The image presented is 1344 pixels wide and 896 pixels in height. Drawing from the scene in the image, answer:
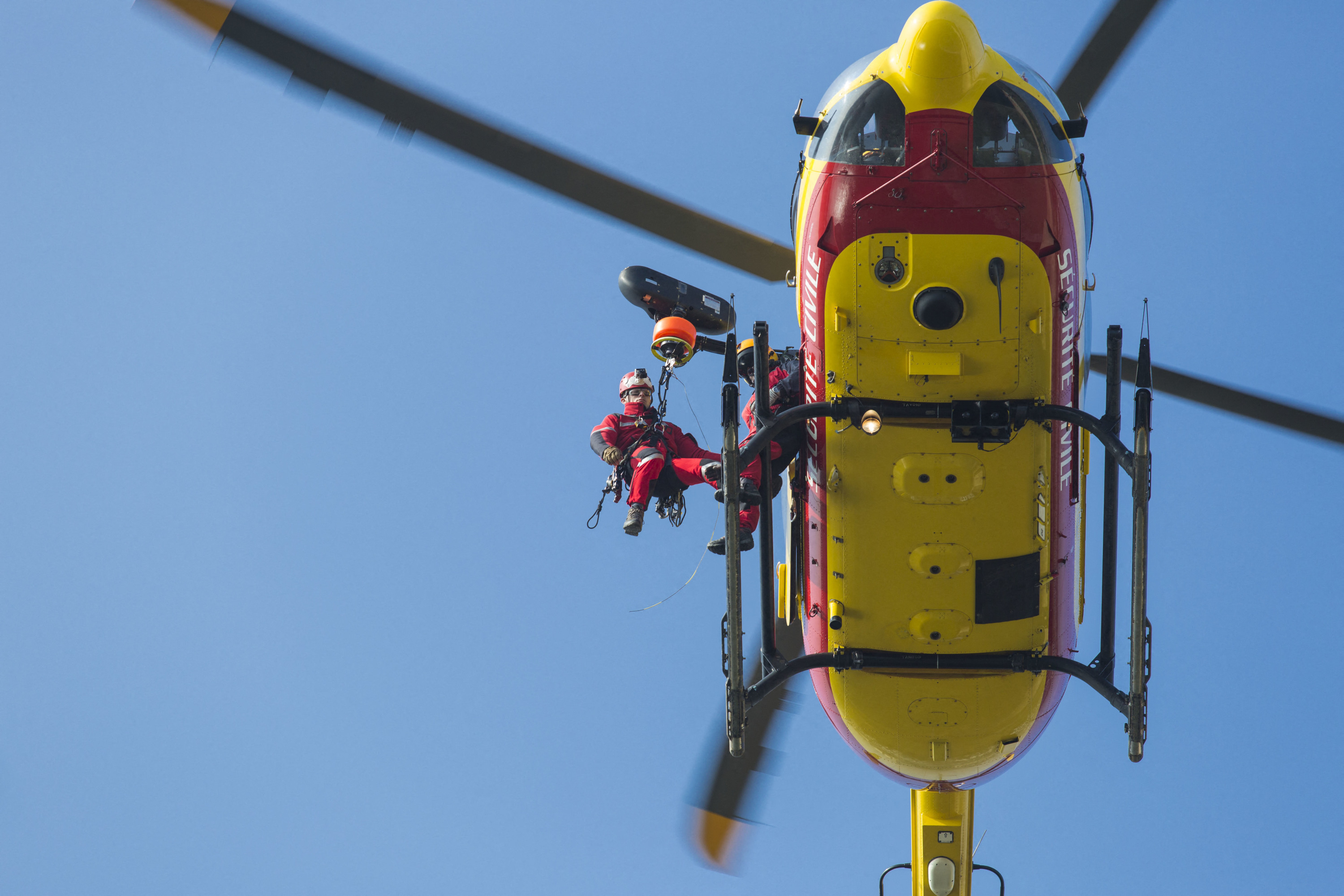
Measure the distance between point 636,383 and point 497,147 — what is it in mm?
2816

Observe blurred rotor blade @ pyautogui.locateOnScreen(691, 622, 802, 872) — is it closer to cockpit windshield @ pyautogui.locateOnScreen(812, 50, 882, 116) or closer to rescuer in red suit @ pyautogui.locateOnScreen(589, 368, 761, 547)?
rescuer in red suit @ pyautogui.locateOnScreen(589, 368, 761, 547)

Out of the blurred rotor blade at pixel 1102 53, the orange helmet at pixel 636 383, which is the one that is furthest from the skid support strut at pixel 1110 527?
the orange helmet at pixel 636 383

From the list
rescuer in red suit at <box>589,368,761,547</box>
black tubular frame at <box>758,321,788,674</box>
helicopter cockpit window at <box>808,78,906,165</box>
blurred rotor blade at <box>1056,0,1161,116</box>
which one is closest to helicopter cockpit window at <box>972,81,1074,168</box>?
helicopter cockpit window at <box>808,78,906,165</box>

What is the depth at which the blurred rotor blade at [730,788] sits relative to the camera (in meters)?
10.2

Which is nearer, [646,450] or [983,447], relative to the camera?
[983,447]

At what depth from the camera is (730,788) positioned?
10.5m

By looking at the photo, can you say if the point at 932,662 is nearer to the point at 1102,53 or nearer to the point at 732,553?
the point at 732,553

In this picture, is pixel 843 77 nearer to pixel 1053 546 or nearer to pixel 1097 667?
pixel 1053 546

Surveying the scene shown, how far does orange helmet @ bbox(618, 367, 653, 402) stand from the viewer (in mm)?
10266

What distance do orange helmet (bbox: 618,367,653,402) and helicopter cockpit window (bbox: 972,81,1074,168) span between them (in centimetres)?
360

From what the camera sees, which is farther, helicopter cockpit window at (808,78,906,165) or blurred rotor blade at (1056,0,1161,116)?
blurred rotor blade at (1056,0,1161,116)

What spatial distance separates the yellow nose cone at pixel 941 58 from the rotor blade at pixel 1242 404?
7.65 ft

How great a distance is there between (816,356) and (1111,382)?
5.61 feet

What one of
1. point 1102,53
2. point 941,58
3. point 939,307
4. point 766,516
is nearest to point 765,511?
point 766,516
